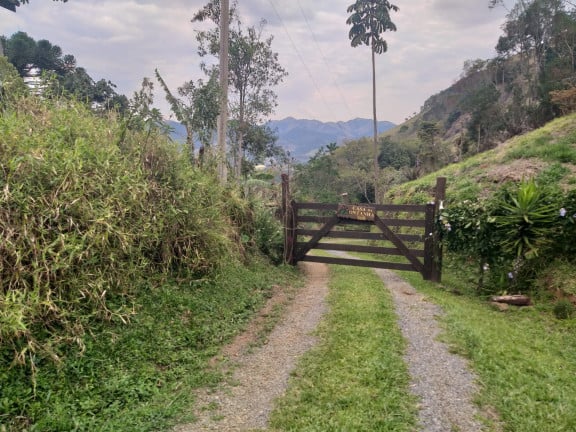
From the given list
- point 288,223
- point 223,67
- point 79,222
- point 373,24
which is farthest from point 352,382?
point 373,24

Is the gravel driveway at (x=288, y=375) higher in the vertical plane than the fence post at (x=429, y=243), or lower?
lower

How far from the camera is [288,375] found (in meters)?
3.53

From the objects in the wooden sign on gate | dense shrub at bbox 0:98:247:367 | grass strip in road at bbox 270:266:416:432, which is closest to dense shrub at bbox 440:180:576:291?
the wooden sign on gate

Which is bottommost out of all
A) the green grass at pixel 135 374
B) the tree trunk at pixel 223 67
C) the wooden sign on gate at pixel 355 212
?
the green grass at pixel 135 374

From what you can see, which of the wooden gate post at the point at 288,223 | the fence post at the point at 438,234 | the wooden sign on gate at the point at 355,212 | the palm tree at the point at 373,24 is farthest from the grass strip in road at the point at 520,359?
the palm tree at the point at 373,24

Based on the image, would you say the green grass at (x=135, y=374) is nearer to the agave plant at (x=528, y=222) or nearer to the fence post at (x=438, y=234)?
the fence post at (x=438, y=234)

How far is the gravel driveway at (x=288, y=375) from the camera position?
2.76 m

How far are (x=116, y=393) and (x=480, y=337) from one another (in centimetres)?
388

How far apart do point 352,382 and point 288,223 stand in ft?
19.1

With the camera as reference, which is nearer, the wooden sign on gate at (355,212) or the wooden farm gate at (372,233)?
the wooden farm gate at (372,233)

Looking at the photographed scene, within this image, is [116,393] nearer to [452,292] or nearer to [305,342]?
[305,342]

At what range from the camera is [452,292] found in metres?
6.83

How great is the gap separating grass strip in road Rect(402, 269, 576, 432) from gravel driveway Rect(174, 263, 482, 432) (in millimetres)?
193

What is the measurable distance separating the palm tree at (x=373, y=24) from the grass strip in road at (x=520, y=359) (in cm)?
1920
